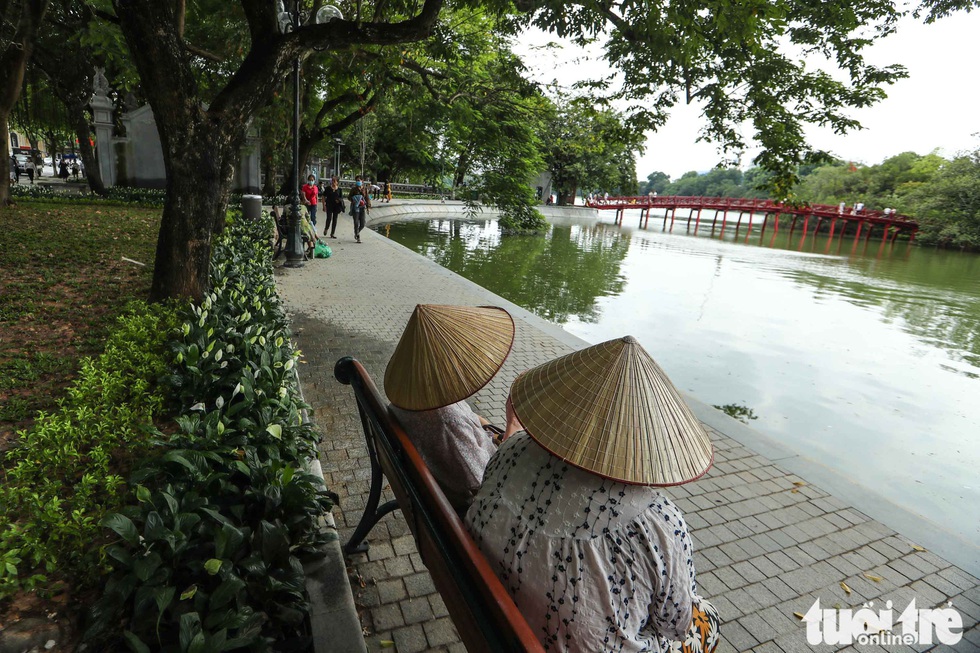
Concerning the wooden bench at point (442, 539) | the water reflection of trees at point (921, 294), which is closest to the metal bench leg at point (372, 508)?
the wooden bench at point (442, 539)

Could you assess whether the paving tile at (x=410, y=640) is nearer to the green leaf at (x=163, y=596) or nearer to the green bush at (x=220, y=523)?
the green bush at (x=220, y=523)

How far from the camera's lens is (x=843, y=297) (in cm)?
1408

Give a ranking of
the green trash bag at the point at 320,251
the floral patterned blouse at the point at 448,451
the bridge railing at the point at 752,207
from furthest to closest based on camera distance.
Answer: the bridge railing at the point at 752,207
the green trash bag at the point at 320,251
the floral patterned blouse at the point at 448,451

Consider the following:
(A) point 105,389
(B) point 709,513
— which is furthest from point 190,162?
(B) point 709,513

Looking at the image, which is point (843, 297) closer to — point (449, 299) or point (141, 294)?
point (449, 299)

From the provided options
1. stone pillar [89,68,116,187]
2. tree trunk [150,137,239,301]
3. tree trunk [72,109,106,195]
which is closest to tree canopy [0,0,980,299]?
tree trunk [150,137,239,301]

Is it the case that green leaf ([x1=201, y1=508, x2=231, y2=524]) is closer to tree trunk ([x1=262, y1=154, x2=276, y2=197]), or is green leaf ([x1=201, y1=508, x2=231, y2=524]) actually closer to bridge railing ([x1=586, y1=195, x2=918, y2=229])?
tree trunk ([x1=262, y1=154, x2=276, y2=197])

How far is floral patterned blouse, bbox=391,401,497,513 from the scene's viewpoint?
6.97 feet

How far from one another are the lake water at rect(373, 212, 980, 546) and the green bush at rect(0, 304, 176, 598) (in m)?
4.70

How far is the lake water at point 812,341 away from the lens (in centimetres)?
521

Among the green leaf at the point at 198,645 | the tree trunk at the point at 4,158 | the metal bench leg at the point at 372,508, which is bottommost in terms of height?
the metal bench leg at the point at 372,508

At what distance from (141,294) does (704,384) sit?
256 inches

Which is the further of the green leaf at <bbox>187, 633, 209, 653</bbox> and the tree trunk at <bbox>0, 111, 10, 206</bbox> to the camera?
the tree trunk at <bbox>0, 111, 10, 206</bbox>

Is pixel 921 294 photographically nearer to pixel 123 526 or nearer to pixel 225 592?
pixel 225 592
